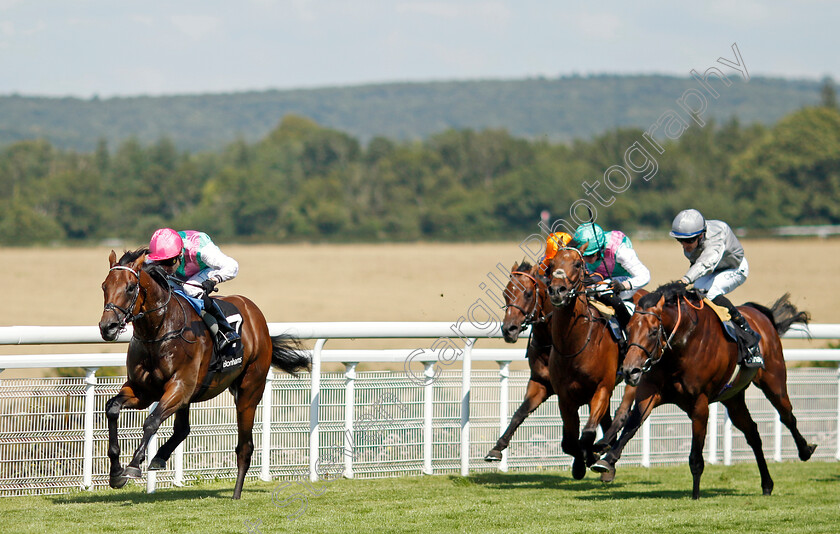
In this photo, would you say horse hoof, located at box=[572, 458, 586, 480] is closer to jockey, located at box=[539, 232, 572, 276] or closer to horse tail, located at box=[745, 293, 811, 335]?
jockey, located at box=[539, 232, 572, 276]

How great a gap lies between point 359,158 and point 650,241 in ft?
102

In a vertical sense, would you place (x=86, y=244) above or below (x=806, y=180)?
below

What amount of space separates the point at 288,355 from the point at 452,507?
153cm

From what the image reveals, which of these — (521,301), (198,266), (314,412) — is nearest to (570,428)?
(521,301)

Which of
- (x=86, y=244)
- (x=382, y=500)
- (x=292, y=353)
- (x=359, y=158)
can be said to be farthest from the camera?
(x=359, y=158)

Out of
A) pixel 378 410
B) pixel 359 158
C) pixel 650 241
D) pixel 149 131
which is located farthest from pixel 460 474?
pixel 149 131

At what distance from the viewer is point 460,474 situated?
727cm

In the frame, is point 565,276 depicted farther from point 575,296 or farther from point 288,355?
point 288,355

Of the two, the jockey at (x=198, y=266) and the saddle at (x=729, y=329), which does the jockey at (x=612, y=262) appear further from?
the jockey at (x=198, y=266)

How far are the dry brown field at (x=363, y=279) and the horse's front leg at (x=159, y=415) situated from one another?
594cm

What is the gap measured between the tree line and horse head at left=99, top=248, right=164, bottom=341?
32.1 meters

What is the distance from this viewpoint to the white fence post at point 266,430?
6.69 m

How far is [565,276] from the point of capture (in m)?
6.07

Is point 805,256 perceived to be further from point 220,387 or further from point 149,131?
point 149,131
